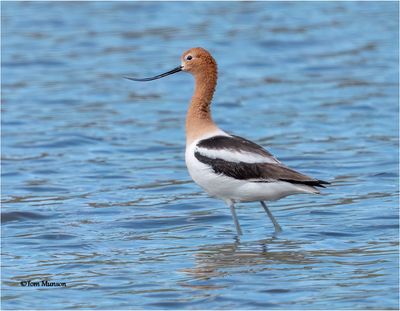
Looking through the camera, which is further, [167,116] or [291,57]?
[291,57]

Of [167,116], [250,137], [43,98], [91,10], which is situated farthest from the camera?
[91,10]

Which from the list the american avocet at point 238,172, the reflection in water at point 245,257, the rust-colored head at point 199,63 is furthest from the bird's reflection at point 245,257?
the rust-colored head at point 199,63

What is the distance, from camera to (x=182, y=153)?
14391 mm

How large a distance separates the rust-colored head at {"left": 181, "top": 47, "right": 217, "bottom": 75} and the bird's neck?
38 mm

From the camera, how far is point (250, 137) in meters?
15.1

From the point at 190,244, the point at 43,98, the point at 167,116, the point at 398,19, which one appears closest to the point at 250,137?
the point at 167,116

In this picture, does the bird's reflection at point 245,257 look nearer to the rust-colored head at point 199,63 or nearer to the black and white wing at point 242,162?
the black and white wing at point 242,162

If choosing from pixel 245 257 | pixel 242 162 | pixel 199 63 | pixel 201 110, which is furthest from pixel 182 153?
pixel 245 257

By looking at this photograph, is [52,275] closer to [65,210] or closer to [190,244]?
[190,244]

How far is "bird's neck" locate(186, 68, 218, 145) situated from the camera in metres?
10.5

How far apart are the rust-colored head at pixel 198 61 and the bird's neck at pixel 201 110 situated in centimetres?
4

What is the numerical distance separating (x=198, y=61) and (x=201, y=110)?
54 centimetres

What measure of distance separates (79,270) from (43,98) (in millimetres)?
8734

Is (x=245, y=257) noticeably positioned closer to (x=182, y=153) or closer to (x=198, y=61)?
(x=198, y=61)
